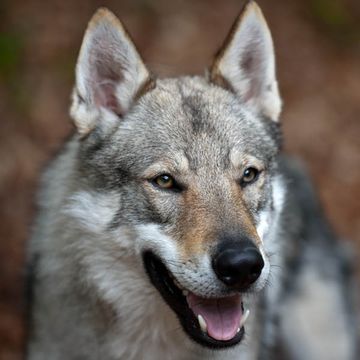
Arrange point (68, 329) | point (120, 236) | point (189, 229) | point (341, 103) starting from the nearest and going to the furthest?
1. point (189, 229)
2. point (120, 236)
3. point (68, 329)
4. point (341, 103)

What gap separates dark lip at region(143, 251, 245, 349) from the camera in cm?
431

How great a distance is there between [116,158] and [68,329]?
1056mm

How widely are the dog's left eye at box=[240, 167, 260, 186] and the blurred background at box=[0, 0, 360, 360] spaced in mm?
2958

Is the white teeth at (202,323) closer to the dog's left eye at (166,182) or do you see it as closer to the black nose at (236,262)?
the black nose at (236,262)

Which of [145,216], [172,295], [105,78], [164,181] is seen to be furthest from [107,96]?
[172,295]

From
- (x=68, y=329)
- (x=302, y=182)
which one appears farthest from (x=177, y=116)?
(x=302, y=182)

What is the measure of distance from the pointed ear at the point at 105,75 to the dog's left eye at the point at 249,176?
2.69ft

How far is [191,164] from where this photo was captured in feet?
14.3

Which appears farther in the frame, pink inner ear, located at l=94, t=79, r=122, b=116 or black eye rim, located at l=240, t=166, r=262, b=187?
pink inner ear, located at l=94, t=79, r=122, b=116

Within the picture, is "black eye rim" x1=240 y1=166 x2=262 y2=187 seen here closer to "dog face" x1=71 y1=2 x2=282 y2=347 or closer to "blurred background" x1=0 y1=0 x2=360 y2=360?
"dog face" x1=71 y1=2 x2=282 y2=347

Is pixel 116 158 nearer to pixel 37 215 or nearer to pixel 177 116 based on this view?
pixel 177 116

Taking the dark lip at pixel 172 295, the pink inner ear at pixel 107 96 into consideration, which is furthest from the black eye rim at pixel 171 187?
the pink inner ear at pixel 107 96

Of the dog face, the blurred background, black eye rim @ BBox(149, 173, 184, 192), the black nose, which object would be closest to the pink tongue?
the dog face

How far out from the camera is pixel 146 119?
15.4 ft
